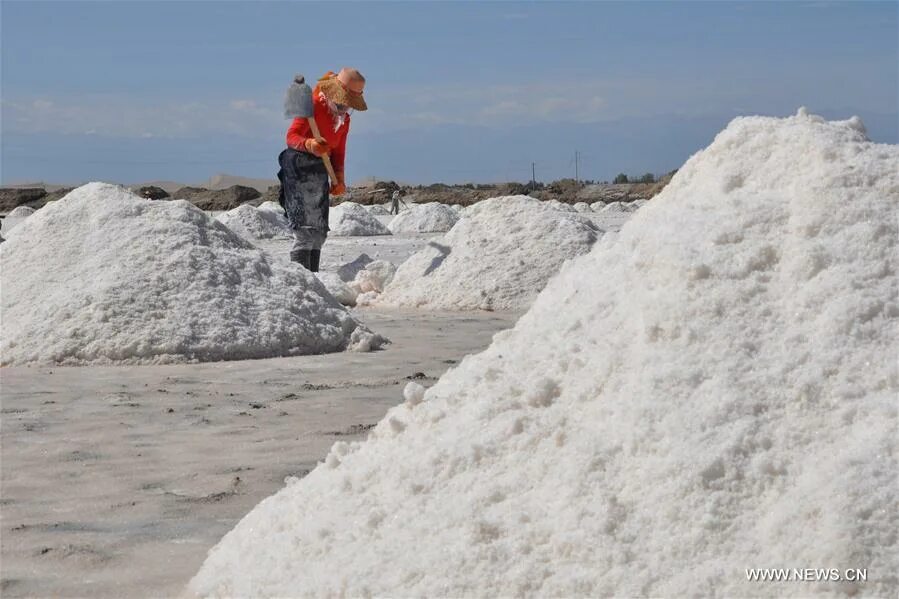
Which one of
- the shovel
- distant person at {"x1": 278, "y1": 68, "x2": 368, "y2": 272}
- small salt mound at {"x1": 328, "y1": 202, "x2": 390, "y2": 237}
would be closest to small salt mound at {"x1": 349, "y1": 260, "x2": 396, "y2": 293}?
distant person at {"x1": 278, "y1": 68, "x2": 368, "y2": 272}

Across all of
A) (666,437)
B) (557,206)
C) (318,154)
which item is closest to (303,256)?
(318,154)

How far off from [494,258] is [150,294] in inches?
135

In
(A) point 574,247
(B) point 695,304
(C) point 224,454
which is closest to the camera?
(B) point 695,304

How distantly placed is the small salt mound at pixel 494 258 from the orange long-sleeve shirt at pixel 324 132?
1190 mm

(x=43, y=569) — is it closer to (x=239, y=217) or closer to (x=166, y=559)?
(x=166, y=559)

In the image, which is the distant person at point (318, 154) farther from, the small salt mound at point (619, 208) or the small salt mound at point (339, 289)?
the small salt mound at point (619, 208)

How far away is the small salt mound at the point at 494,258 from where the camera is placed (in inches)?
350

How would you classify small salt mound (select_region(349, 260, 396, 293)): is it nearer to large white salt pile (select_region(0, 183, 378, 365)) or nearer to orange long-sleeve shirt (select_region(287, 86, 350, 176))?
orange long-sleeve shirt (select_region(287, 86, 350, 176))

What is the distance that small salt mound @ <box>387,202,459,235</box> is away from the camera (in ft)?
59.5

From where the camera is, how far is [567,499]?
2.41m

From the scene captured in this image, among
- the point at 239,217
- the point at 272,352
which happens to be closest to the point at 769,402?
the point at 272,352

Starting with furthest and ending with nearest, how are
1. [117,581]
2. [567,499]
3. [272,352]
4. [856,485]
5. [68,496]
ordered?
[272,352]
[68,496]
[117,581]
[567,499]
[856,485]

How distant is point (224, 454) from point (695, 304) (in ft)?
6.62

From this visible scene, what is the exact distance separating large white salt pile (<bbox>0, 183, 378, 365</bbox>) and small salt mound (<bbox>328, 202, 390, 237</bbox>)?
409 inches
